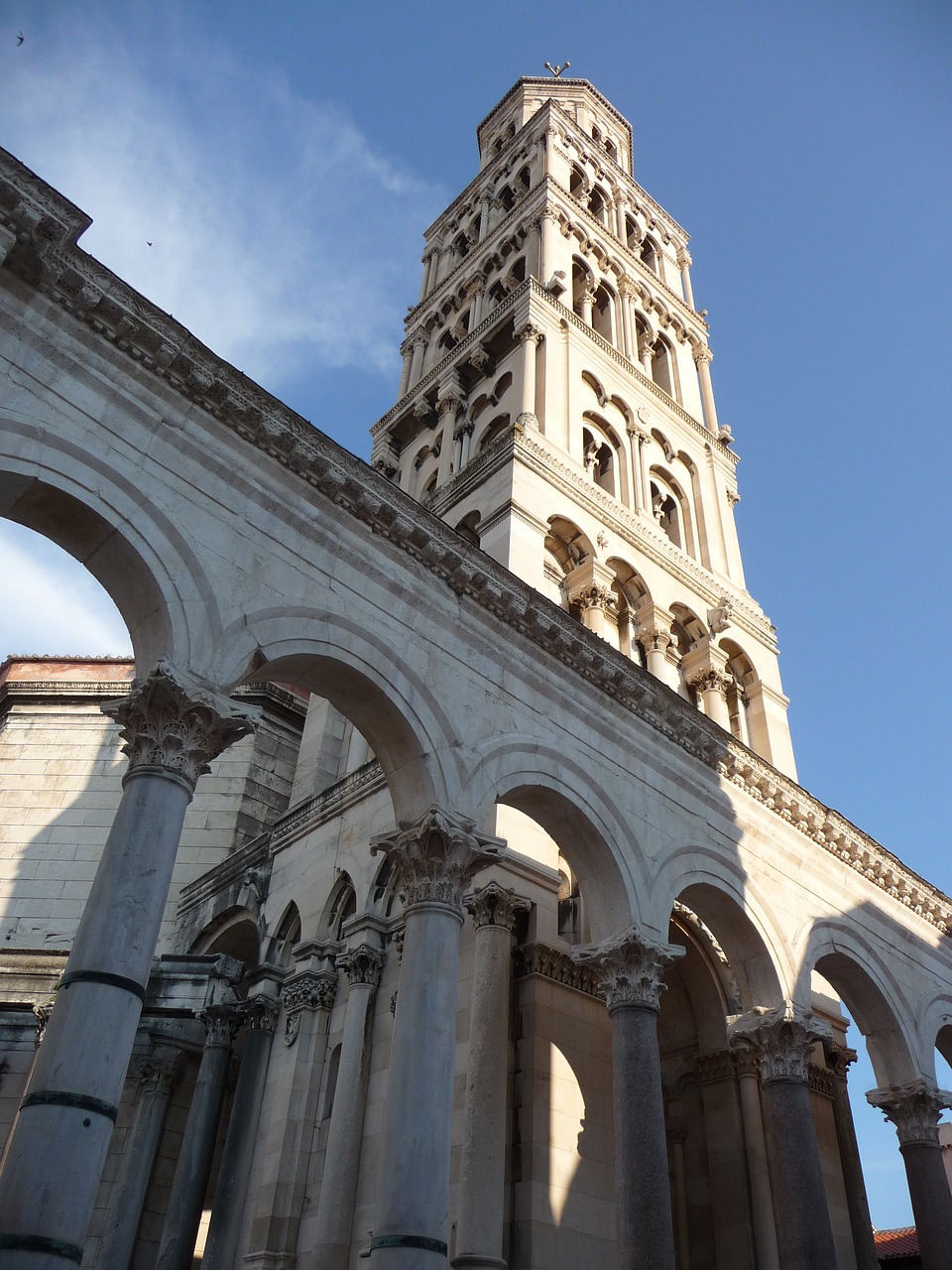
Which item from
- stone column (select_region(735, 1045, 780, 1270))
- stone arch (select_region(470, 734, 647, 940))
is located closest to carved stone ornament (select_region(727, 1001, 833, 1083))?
stone column (select_region(735, 1045, 780, 1270))

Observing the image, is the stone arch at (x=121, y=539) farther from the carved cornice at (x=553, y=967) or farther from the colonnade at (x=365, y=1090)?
the carved cornice at (x=553, y=967)

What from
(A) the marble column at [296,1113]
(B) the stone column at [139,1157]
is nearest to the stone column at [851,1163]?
(A) the marble column at [296,1113]

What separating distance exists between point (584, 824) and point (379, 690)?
332 cm

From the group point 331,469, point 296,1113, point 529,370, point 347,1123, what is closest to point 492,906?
point 347,1123

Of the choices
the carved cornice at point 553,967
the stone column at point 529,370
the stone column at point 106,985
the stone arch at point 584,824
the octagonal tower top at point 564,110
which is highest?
the octagonal tower top at point 564,110

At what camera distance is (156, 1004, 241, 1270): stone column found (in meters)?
14.9

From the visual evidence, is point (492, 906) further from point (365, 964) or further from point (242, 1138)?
point (242, 1138)

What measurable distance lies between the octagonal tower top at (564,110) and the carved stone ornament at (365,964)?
1200 inches

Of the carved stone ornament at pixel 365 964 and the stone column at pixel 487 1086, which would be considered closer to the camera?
the stone column at pixel 487 1086

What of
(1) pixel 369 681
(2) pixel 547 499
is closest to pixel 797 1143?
(1) pixel 369 681

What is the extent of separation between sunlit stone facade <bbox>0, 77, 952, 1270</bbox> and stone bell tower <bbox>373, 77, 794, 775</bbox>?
0.18m

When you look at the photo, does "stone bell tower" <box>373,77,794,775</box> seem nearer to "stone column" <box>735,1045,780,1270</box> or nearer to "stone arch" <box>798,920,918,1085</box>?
"stone arch" <box>798,920,918,1085</box>

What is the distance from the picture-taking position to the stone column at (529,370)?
2258 cm

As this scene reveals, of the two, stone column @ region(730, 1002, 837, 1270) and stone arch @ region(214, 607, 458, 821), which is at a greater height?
stone arch @ region(214, 607, 458, 821)
